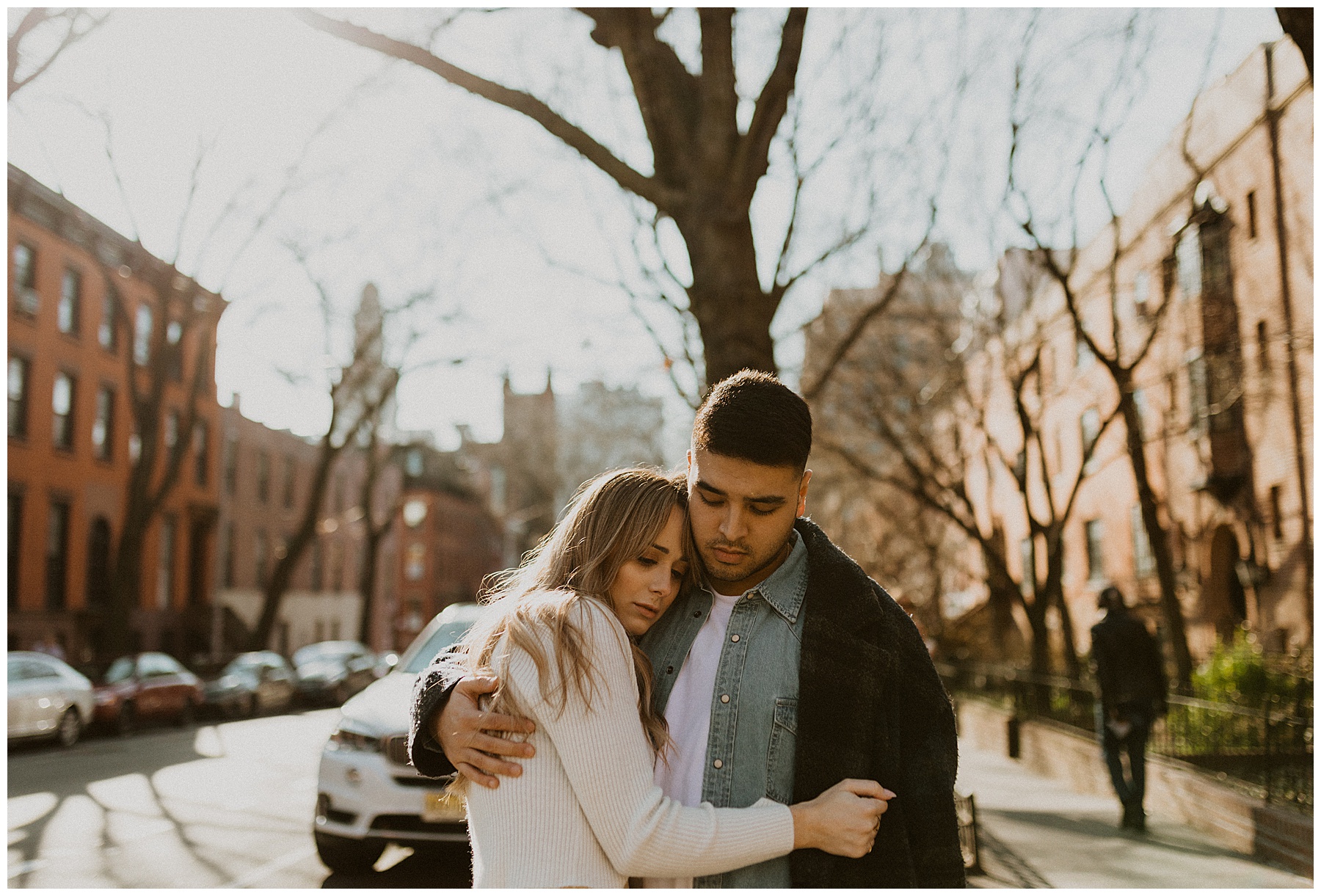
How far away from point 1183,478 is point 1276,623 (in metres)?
5.78

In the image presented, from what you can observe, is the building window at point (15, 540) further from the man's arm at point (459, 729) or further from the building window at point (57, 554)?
the man's arm at point (459, 729)

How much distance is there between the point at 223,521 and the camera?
150 feet

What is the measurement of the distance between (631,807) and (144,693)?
81.2 ft

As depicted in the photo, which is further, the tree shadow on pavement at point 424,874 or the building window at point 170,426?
the building window at point 170,426

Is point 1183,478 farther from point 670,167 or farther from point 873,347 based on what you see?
point 670,167

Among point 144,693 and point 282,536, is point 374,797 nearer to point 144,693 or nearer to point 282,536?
point 144,693

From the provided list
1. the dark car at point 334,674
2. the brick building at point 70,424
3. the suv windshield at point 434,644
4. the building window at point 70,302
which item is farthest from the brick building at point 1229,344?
the building window at point 70,302

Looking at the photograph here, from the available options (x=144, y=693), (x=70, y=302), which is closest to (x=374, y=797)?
(x=144, y=693)

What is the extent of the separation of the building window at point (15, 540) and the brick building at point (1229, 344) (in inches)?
978

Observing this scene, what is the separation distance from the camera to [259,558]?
162ft

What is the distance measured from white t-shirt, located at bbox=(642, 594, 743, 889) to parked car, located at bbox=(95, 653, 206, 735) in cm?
2328

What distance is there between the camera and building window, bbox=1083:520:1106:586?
3359 centimetres

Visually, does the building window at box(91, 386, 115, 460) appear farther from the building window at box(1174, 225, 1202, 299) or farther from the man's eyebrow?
the man's eyebrow

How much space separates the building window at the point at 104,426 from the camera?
118 ft
